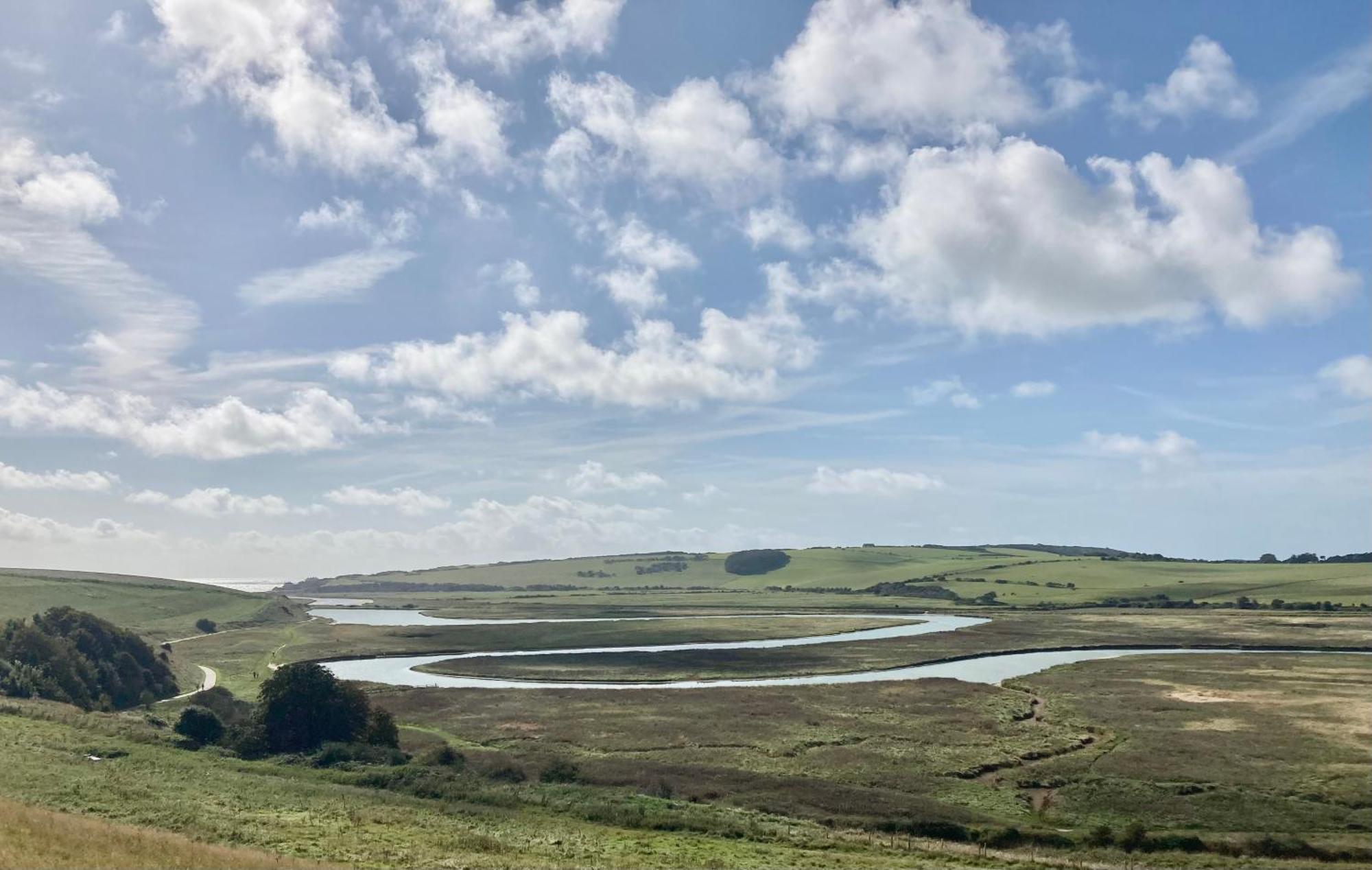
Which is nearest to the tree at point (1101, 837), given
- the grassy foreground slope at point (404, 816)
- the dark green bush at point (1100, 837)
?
the dark green bush at point (1100, 837)

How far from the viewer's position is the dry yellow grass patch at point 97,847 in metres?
23.9

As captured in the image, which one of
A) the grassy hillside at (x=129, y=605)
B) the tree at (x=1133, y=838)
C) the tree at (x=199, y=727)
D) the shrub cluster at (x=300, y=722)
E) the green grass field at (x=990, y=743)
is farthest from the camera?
the grassy hillside at (x=129, y=605)

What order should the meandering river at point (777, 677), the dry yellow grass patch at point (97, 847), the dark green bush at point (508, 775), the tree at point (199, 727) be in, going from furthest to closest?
the meandering river at point (777, 677), the tree at point (199, 727), the dark green bush at point (508, 775), the dry yellow grass patch at point (97, 847)

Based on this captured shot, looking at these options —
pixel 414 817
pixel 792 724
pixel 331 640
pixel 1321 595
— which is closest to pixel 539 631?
pixel 331 640

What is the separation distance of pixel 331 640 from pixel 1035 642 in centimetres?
11466

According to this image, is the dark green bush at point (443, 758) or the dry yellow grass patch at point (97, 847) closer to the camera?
the dry yellow grass patch at point (97, 847)

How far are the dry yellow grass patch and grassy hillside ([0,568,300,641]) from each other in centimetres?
12236

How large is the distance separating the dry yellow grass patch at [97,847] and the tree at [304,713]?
1057 inches

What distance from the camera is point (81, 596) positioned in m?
164

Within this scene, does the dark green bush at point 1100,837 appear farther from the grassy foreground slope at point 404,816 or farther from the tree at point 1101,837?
the grassy foreground slope at point 404,816

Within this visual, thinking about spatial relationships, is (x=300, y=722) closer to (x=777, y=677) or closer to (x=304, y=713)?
(x=304, y=713)

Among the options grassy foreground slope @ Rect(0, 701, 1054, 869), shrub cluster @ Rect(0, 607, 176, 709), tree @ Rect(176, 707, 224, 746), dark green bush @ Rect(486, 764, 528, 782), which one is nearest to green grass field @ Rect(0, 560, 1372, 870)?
grassy foreground slope @ Rect(0, 701, 1054, 869)

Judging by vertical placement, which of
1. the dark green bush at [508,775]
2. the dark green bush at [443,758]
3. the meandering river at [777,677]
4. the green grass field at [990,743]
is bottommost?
the meandering river at [777,677]

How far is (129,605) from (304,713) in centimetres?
14246
